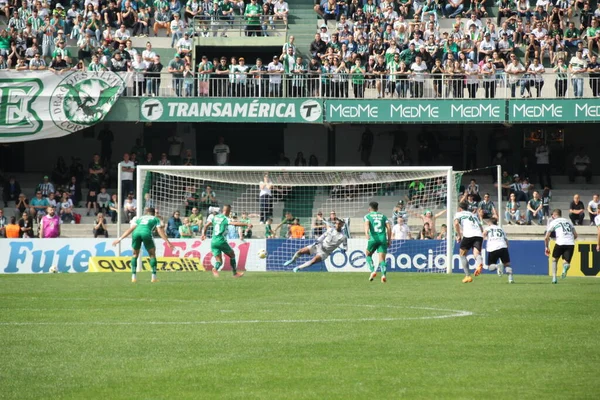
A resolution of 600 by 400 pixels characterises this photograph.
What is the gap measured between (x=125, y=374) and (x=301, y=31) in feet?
96.7

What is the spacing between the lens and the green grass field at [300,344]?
9.13m

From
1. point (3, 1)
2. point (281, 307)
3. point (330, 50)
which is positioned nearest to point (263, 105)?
point (330, 50)

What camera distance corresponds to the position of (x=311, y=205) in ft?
105

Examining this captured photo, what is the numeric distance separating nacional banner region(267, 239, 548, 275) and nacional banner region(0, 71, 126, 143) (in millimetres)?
8013

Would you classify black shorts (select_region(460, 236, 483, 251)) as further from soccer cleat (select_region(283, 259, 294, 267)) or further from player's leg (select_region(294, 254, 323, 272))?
soccer cleat (select_region(283, 259, 294, 267))

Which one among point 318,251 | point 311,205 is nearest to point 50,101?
point 311,205

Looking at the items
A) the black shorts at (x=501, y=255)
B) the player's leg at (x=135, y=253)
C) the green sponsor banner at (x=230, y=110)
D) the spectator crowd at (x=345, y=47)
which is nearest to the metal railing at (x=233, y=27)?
the spectator crowd at (x=345, y=47)

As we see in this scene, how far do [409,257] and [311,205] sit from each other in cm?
403

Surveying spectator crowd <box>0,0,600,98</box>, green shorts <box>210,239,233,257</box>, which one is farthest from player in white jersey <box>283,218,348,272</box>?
spectator crowd <box>0,0,600,98</box>

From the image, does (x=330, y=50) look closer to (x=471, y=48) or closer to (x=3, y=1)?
(x=471, y=48)

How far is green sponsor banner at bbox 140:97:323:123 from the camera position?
3375 cm

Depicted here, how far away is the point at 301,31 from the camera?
3809 cm

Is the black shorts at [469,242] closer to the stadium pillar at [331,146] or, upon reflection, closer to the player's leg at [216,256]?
the player's leg at [216,256]

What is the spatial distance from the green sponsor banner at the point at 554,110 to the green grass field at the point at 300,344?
14516 mm
